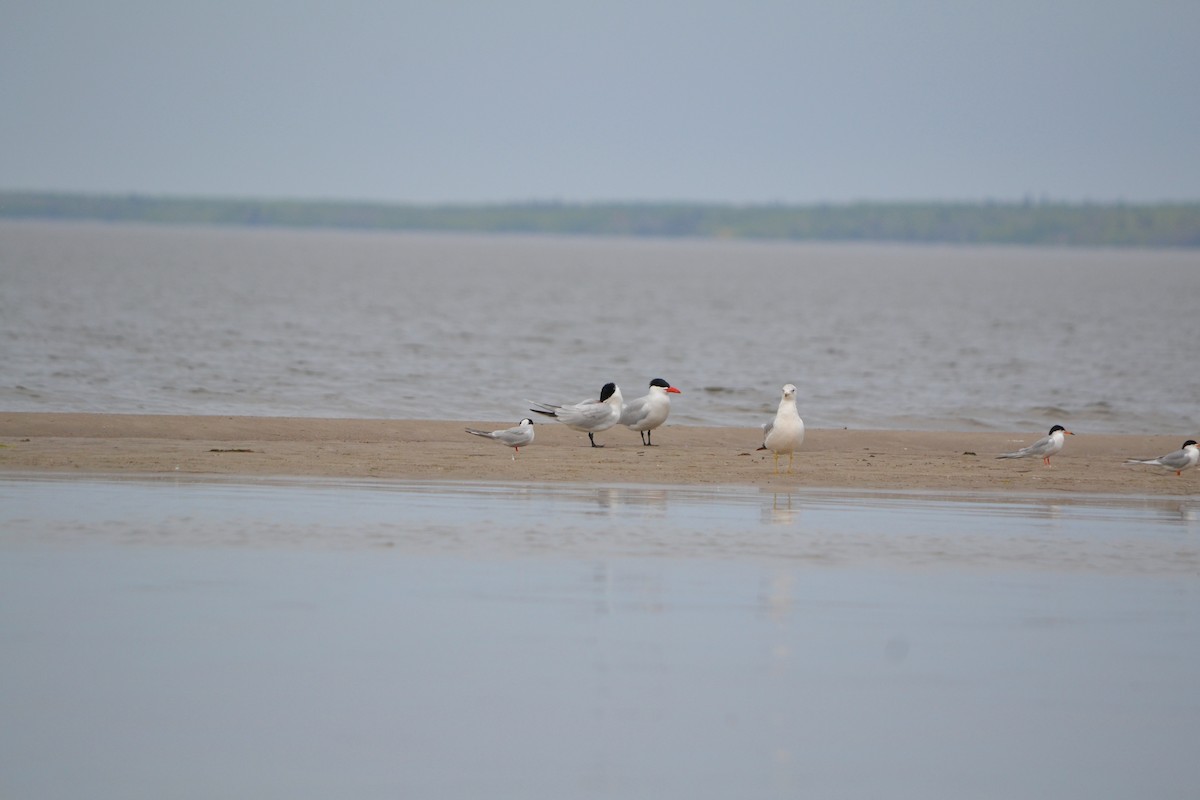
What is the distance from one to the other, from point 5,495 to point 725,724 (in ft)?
25.1

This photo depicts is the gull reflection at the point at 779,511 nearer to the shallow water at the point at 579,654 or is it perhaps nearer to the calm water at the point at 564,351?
the shallow water at the point at 579,654

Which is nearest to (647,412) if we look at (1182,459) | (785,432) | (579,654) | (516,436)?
(516,436)

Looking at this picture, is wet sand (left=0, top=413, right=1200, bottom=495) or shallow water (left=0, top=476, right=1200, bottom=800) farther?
wet sand (left=0, top=413, right=1200, bottom=495)

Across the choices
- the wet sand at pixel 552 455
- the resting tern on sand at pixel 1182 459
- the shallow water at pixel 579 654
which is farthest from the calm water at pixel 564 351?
the shallow water at pixel 579 654

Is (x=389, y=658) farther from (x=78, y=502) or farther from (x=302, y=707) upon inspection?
(x=78, y=502)

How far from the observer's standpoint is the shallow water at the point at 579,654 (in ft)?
21.3

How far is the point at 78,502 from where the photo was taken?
40.0ft

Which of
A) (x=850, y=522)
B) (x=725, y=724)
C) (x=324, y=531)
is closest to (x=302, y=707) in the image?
(x=725, y=724)

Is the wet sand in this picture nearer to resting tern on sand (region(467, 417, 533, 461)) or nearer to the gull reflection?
resting tern on sand (region(467, 417, 533, 461))

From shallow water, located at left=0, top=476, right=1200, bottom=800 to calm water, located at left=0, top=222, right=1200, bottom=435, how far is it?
35.8 feet

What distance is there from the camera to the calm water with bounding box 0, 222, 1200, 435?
80.5ft

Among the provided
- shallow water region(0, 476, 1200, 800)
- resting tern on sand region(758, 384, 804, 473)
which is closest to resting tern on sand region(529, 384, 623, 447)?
resting tern on sand region(758, 384, 804, 473)

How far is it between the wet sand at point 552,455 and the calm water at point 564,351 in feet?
11.1

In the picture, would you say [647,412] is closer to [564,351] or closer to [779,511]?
[779,511]
